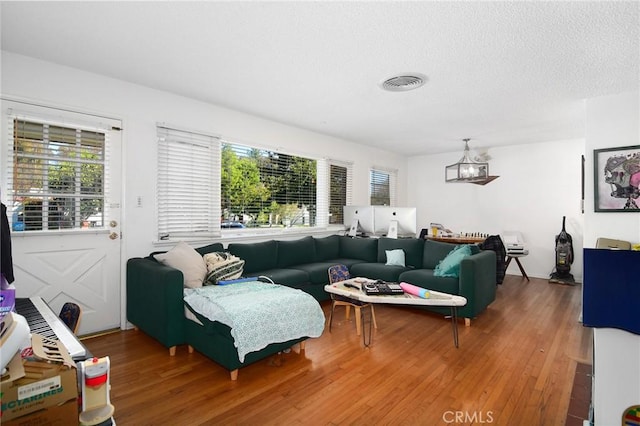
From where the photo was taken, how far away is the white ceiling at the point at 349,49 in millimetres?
2066

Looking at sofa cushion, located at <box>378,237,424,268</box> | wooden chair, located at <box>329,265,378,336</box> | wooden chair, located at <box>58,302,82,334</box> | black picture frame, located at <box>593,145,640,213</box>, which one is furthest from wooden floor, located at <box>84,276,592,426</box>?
black picture frame, located at <box>593,145,640,213</box>

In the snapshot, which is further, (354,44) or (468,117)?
(468,117)

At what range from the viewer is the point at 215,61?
9.16ft

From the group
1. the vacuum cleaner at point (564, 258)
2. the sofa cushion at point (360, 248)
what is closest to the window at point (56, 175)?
the sofa cushion at point (360, 248)

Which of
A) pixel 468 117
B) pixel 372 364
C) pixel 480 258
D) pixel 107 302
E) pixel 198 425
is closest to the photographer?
pixel 198 425

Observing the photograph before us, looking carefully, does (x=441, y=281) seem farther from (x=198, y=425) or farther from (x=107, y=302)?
(x=107, y=302)

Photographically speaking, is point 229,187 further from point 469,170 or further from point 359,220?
point 469,170

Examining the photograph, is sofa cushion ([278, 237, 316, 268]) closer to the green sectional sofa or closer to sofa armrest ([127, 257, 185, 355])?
the green sectional sofa

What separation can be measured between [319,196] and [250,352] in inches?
136

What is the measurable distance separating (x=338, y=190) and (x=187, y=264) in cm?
338

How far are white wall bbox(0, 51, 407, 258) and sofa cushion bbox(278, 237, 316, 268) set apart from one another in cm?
149

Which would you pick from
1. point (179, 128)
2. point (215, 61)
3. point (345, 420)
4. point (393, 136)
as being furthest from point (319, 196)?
point (345, 420)

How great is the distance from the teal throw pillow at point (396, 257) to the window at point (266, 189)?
4.95 feet

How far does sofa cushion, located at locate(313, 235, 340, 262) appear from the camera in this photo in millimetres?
4922
